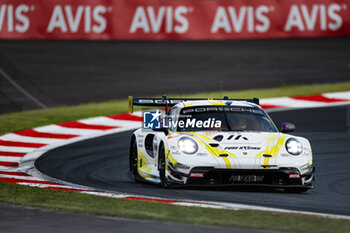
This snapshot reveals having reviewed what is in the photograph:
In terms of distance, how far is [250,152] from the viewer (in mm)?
10875

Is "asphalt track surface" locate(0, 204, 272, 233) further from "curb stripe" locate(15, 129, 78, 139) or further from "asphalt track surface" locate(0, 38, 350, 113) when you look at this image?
"asphalt track surface" locate(0, 38, 350, 113)

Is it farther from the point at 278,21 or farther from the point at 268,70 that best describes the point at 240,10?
the point at 268,70

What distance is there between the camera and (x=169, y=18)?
96.8 feet

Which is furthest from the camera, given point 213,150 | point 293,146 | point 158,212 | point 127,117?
point 127,117

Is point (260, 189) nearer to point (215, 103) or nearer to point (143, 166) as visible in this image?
point (215, 103)

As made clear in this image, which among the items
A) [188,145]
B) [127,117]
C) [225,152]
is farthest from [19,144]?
[225,152]

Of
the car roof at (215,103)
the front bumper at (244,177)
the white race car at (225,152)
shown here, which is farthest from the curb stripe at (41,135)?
the front bumper at (244,177)

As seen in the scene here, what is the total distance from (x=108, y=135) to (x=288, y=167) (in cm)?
680

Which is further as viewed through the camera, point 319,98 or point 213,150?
point 319,98

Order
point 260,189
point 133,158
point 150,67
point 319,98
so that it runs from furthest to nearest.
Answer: point 150,67 < point 319,98 < point 133,158 < point 260,189

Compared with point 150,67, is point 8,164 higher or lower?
lower

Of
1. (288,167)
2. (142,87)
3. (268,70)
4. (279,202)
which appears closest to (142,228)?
(279,202)

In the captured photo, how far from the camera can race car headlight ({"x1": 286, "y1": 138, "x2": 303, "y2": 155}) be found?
11095 mm

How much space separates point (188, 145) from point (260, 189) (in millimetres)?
1193
